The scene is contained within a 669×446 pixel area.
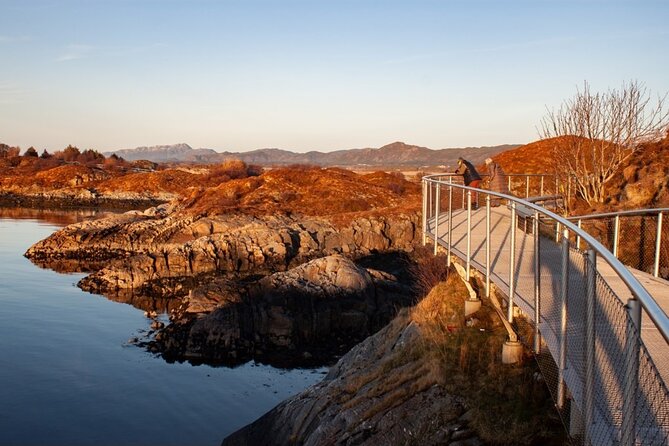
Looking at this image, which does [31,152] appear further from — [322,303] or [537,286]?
[537,286]

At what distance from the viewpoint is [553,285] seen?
728 centimetres

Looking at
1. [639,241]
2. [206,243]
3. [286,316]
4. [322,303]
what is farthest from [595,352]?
[206,243]

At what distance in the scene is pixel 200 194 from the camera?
59219mm

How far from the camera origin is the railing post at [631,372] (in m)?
3.71

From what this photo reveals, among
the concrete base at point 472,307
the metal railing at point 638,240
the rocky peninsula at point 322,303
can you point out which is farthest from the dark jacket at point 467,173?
the concrete base at point 472,307

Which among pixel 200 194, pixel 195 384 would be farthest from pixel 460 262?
pixel 200 194

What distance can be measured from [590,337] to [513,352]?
4.33 m

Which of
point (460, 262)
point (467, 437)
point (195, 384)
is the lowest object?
point (195, 384)

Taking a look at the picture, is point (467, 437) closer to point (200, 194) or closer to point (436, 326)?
point (436, 326)

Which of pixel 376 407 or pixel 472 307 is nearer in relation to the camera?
pixel 376 407

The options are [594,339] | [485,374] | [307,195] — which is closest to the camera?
[594,339]

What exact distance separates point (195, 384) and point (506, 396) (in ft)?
45.4

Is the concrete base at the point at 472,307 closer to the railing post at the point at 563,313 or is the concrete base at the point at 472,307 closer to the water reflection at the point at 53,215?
the railing post at the point at 563,313

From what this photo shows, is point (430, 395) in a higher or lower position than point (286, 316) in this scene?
higher
